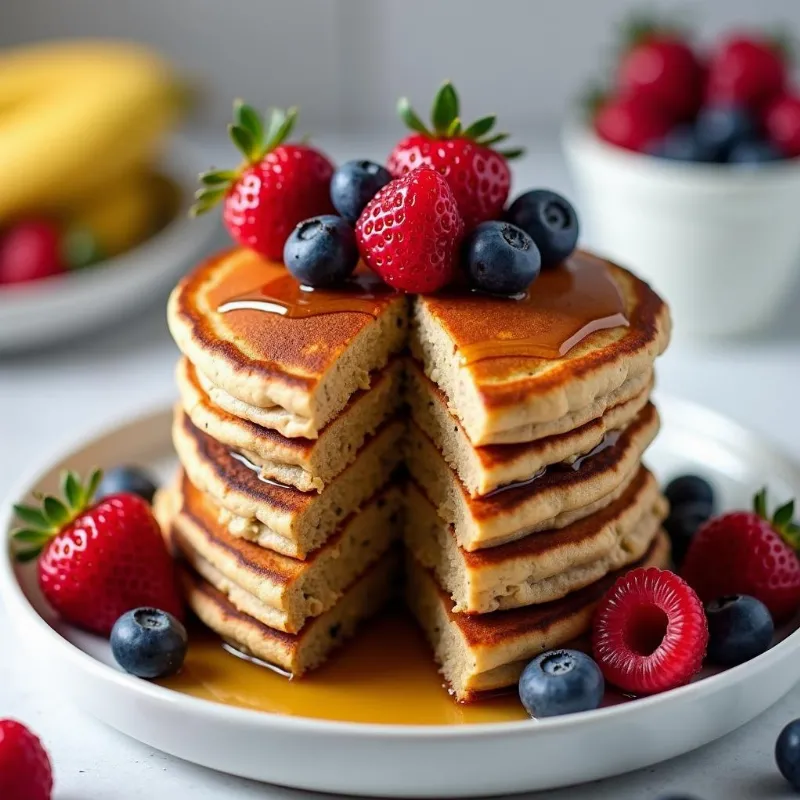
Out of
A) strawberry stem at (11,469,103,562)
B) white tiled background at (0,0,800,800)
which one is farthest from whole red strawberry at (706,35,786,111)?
strawberry stem at (11,469,103,562)

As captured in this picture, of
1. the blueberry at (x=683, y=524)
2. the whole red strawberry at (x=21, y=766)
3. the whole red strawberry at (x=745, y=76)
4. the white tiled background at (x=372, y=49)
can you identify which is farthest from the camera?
A: the white tiled background at (x=372, y=49)

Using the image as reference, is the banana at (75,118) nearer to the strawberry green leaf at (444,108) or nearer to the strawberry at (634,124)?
the strawberry at (634,124)

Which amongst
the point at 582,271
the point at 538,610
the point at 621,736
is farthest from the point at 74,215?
the point at 621,736

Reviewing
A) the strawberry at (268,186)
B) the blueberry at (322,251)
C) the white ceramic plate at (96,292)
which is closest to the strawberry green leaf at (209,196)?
the strawberry at (268,186)

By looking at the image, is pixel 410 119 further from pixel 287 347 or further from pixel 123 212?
pixel 123 212

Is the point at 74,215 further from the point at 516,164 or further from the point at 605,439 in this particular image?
the point at 605,439

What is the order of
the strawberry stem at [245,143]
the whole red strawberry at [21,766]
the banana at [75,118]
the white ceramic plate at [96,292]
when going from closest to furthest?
the whole red strawberry at [21,766], the strawberry stem at [245,143], the white ceramic plate at [96,292], the banana at [75,118]

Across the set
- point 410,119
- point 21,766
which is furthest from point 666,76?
point 21,766
